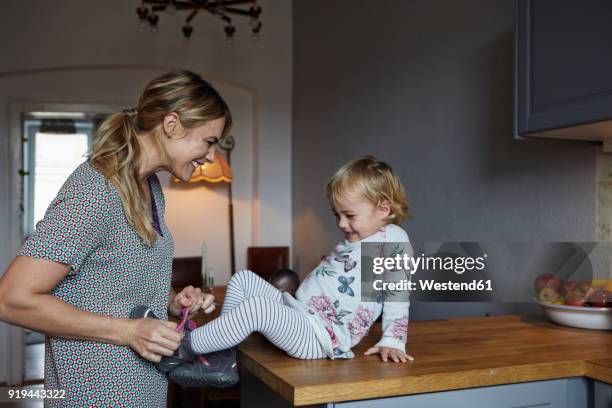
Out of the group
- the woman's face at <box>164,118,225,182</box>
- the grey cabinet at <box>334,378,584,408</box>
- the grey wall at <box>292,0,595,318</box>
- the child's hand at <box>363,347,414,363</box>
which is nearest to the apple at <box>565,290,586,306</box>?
the grey wall at <box>292,0,595,318</box>

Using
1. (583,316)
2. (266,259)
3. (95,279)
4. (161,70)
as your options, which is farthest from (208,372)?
(161,70)

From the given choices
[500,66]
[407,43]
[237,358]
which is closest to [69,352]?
[237,358]

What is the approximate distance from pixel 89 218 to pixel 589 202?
1617 mm

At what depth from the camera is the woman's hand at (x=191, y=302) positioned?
1.49m

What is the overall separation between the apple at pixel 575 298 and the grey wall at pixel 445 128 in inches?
11.1

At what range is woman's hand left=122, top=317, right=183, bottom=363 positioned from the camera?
1.25m

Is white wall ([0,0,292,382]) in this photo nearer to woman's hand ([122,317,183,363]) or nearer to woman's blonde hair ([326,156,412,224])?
woman's blonde hair ([326,156,412,224])

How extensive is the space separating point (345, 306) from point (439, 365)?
0.29 metres

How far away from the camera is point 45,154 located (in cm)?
498

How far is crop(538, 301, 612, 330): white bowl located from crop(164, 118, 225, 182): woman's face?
45.7 inches

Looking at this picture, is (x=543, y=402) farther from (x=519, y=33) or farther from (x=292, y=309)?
(x=519, y=33)

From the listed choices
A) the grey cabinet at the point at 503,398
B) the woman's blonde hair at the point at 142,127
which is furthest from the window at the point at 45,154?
the grey cabinet at the point at 503,398

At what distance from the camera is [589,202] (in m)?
2.06

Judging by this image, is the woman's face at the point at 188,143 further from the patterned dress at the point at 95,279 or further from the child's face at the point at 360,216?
the child's face at the point at 360,216
